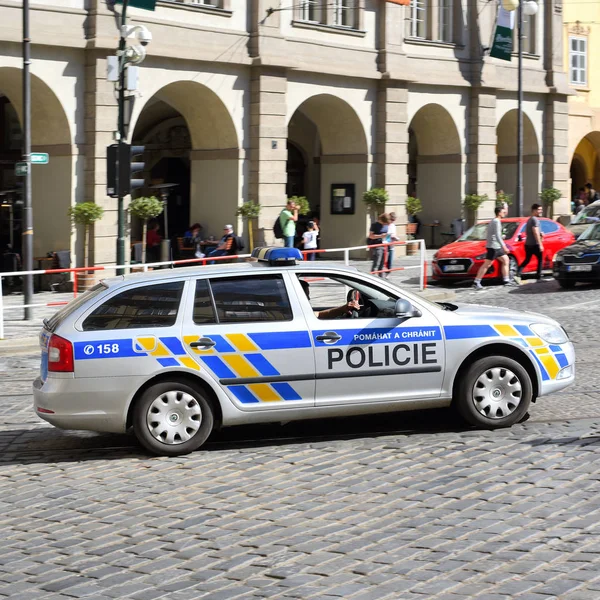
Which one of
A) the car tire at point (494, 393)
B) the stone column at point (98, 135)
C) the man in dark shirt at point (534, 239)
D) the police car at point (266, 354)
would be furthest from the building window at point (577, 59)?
the car tire at point (494, 393)

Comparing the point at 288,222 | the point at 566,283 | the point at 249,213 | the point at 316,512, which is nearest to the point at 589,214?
the point at 566,283

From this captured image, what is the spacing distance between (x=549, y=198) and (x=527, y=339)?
3153 centimetres

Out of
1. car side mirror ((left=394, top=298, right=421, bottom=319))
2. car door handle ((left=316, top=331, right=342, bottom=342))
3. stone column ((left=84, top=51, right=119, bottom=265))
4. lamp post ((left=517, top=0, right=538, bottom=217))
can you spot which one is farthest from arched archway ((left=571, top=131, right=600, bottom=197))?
car door handle ((left=316, top=331, right=342, bottom=342))

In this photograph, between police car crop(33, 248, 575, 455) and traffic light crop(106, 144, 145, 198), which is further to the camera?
traffic light crop(106, 144, 145, 198)

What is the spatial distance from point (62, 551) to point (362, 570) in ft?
5.95

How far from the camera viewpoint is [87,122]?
26.5 meters

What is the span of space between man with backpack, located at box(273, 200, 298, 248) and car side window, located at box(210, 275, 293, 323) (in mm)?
17737

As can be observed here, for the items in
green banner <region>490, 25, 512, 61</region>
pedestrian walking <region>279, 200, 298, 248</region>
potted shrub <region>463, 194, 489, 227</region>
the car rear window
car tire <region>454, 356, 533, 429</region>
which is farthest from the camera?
potted shrub <region>463, 194, 489, 227</region>

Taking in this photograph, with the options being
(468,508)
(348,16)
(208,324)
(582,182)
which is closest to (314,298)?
(208,324)

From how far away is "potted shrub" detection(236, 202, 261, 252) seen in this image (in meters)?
29.6

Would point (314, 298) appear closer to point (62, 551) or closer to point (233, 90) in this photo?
point (62, 551)

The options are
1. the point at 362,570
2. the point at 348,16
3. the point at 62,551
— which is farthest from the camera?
the point at 348,16

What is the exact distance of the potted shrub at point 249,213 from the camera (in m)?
29.6

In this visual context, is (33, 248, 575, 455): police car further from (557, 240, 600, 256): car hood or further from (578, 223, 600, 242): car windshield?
(578, 223, 600, 242): car windshield
